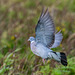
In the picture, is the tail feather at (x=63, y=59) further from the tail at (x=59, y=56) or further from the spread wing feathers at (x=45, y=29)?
the spread wing feathers at (x=45, y=29)

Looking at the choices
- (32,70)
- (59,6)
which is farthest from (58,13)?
(32,70)

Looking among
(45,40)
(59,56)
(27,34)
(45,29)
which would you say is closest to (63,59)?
(59,56)

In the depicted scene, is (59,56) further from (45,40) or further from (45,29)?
(45,29)

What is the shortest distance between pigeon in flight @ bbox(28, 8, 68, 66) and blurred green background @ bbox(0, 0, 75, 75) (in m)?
0.32

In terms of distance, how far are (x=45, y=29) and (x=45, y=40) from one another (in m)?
0.18

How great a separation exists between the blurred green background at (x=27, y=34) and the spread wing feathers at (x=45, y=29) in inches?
18.6

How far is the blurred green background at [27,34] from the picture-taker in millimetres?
3923

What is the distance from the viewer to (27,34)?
520 cm

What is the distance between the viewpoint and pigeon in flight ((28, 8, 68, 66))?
3.39 m

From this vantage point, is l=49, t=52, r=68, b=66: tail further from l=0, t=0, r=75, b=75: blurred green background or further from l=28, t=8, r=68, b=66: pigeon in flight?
l=0, t=0, r=75, b=75: blurred green background

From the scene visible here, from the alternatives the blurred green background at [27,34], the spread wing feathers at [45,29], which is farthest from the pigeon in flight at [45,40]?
the blurred green background at [27,34]

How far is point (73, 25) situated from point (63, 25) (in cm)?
27

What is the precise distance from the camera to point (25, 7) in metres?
7.93

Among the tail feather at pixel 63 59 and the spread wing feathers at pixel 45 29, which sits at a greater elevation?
the spread wing feathers at pixel 45 29
